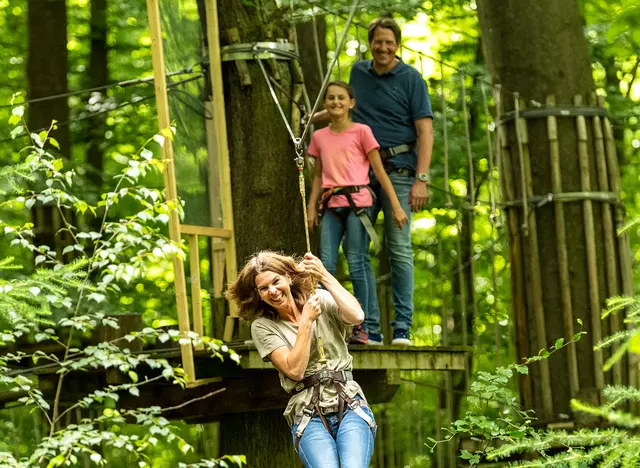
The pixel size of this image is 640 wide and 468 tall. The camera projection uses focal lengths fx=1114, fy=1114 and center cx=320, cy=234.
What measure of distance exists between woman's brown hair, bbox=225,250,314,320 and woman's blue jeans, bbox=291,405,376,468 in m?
0.48

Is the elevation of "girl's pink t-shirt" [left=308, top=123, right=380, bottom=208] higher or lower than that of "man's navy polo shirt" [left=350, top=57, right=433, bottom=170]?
lower

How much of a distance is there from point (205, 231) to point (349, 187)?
2.55 feet

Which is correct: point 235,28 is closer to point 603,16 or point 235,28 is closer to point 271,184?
point 271,184

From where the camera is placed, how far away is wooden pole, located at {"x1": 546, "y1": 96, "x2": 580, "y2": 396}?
6391 mm

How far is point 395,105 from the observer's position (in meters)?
5.84

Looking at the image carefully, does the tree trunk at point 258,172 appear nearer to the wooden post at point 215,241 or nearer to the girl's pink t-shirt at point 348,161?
the wooden post at point 215,241

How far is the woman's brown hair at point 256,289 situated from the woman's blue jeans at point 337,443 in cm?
48

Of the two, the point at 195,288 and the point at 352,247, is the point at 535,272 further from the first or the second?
the point at 195,288

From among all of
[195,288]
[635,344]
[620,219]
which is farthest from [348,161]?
[635,344]

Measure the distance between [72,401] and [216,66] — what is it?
2.16 metres

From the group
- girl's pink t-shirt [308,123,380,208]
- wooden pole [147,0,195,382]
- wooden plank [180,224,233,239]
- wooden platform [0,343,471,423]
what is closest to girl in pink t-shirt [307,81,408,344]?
girl's pink t-shirt [308,123,380,208]

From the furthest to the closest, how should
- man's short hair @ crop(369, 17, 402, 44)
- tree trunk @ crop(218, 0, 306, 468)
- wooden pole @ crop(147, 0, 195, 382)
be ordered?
tree trunk @ crop(218, 0, 306, 468) < man's short hair @ crop(369, 17, 402, 44) < wooden pole @ crop(147, 0, 195, 382)

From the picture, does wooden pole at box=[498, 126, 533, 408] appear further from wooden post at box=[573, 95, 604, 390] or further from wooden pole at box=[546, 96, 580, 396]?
wooden post at box=[573, 95, 604, 390]

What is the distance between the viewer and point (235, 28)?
19.8 ft
